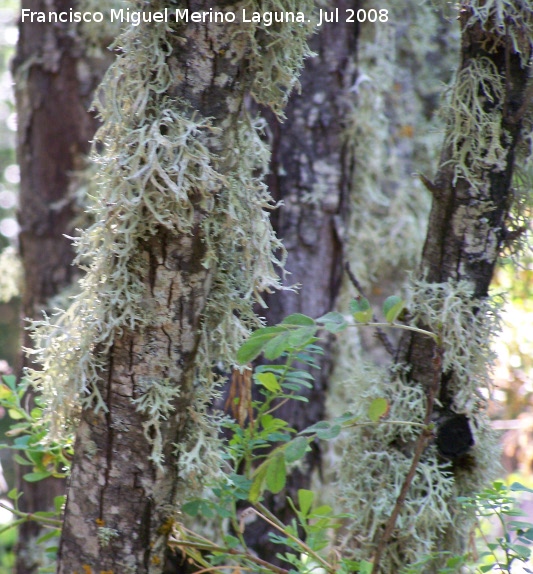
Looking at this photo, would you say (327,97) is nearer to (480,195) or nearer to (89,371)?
(480,195)

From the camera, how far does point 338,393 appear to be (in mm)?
1791

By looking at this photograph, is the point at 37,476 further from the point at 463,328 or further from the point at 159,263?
the point at 463,328

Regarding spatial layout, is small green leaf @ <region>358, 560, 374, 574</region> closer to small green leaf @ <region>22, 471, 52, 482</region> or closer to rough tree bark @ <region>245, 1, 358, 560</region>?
small green leaf @ <region>22, 471, 52, 482</region>

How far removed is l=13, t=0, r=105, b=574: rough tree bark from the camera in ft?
6.09

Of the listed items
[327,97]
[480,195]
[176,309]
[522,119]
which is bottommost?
[176,309]

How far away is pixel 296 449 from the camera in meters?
0.81

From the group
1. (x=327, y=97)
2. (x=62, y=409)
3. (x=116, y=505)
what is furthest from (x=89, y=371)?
(x=327, y=97)

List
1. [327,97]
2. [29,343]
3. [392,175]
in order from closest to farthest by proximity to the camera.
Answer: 1. [327,97]
2. [29,343]
3. [392,175]

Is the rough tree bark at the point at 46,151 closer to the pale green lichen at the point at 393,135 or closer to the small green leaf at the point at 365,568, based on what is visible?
the pale green lichen at the point at 393,135

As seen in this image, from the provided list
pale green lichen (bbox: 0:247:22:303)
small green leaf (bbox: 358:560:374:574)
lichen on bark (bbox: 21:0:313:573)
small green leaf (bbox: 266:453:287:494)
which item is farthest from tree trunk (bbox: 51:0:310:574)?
pale green lichen (bbox: 0:247:22:303)

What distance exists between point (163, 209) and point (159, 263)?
80 millimetres

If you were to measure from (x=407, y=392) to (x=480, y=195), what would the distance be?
1.20 ft

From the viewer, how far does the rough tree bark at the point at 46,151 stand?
1.86 metres

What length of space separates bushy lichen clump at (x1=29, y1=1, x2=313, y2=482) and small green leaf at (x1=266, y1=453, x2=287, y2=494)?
124mm
